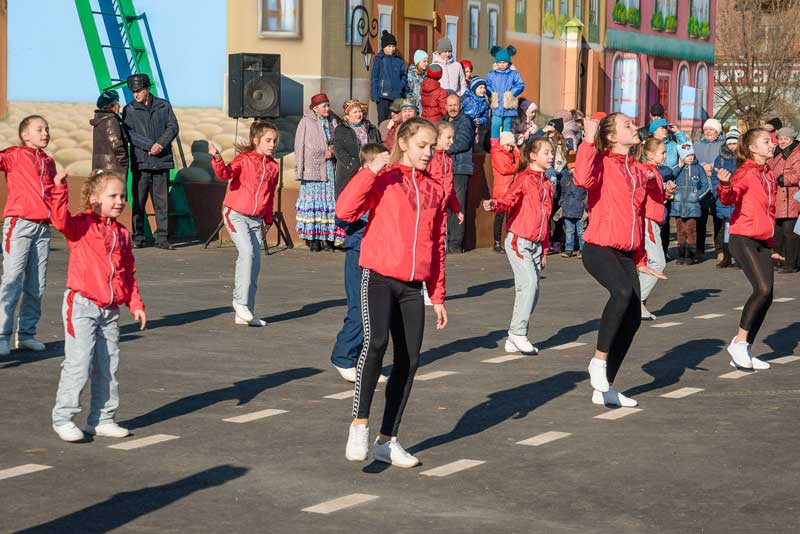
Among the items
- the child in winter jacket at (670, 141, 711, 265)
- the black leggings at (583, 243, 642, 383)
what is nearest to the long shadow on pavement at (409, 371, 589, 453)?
the black leggings at (583, 243, 642, 383)

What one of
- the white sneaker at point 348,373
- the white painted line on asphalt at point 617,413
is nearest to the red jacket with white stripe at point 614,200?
the white painted line on asphalt at point 617,413

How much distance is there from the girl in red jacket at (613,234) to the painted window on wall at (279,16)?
14427 millimetres

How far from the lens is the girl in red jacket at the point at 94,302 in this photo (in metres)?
8.52

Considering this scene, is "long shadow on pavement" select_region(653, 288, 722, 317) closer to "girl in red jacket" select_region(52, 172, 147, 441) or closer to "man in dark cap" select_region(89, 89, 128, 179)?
"girl in red jacket" select_region(52, 172, 147, 441)

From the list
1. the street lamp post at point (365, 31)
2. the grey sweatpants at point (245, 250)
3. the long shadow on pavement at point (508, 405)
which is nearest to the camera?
the long shadow on pavement at point (508, 405)

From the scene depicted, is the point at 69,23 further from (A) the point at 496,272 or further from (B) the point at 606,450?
(B) the point at 606,450

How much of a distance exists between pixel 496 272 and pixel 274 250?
3772mm

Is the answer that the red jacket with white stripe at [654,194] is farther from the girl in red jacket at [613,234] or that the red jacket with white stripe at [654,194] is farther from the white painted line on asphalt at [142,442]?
the white painted line on asphalt at [142,442]

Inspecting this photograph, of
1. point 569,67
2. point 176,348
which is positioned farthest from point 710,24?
point 176,348

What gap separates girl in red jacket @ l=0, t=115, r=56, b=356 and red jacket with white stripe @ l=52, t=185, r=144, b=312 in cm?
315

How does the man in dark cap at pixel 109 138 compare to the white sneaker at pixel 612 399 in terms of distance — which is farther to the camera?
the man in dark cap at pixel 109 138

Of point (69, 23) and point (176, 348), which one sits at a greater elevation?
point (69, 23)

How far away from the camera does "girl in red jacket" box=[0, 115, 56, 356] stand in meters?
11.8

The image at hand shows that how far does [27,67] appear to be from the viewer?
24984 millimetres
